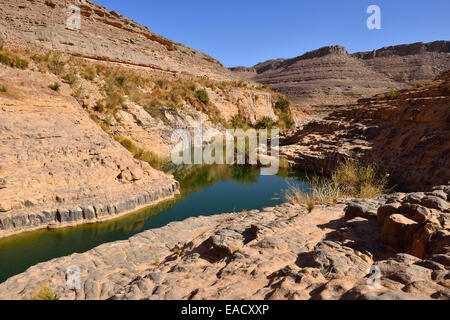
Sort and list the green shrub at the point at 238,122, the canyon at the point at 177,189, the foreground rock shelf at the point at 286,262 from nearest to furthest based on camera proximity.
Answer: the foreground rock shelf at the point at 286,262, the canyon at the point at 177,189, the green shrub at the point at 238,122

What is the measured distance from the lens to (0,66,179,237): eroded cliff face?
575 centimetres

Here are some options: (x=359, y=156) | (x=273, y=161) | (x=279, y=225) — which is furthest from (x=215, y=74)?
(x=279, y=225)

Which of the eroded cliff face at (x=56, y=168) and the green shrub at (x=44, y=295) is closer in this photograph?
the green shrub at (x=44, y=295)

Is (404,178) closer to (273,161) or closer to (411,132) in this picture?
(411,132)

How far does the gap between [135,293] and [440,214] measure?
12.6 feet

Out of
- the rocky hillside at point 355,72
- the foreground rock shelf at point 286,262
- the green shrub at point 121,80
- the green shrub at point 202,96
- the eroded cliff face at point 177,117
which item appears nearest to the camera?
the foreground rock shelf at point 286,262

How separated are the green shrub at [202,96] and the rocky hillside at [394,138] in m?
7.19

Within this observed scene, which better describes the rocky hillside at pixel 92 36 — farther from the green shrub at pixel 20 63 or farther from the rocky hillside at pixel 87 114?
the green shrub at pixel 20 63

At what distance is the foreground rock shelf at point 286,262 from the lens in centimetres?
236

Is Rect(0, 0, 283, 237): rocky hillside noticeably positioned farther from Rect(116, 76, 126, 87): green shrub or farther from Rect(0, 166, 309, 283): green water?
Rect(0, 166, 309, 283): green water

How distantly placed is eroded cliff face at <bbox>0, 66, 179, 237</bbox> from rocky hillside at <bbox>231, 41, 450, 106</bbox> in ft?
170

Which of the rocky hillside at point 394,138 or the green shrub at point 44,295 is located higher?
the rocky hillside at point 394,138

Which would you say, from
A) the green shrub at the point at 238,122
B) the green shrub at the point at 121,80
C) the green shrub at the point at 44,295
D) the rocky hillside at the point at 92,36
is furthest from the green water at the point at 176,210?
the rocky hillside at the point at 92,36

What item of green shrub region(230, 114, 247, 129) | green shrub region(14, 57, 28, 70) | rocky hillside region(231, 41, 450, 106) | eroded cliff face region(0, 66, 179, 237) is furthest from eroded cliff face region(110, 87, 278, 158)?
rocky hillside region(231, 41, 450, 106)
